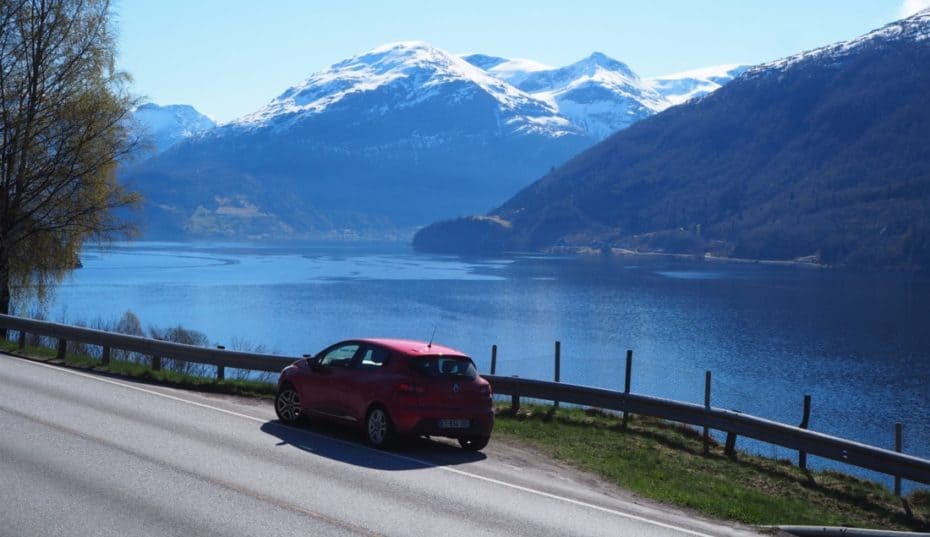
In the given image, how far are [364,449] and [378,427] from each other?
426 millimetres

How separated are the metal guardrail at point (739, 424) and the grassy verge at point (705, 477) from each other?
45 cm

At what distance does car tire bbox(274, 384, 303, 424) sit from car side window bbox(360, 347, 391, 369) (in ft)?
5.68

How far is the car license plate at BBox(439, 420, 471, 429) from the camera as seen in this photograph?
47.1 feet

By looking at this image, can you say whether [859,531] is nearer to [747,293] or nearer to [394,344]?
[394,344]

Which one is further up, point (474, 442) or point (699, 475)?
point (474, 442)

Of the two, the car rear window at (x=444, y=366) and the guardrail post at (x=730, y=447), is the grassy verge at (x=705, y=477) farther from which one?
the car rear window at (x=444, y=366)

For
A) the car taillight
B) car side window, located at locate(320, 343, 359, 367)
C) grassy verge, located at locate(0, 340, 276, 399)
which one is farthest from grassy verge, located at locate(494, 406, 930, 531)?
grassy verge, located at locate(0, 340, 276, 399)

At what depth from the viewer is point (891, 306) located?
106 m

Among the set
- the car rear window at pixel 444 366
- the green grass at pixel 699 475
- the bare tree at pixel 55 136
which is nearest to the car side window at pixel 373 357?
the car rear window at pixel 444 366

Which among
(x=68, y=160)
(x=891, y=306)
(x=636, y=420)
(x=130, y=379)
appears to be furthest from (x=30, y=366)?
(x=891, y=306)

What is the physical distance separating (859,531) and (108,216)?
24.7m

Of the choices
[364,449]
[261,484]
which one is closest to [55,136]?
[364,449]

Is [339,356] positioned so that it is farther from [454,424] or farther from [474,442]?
[474,442]

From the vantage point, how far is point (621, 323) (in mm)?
82500
